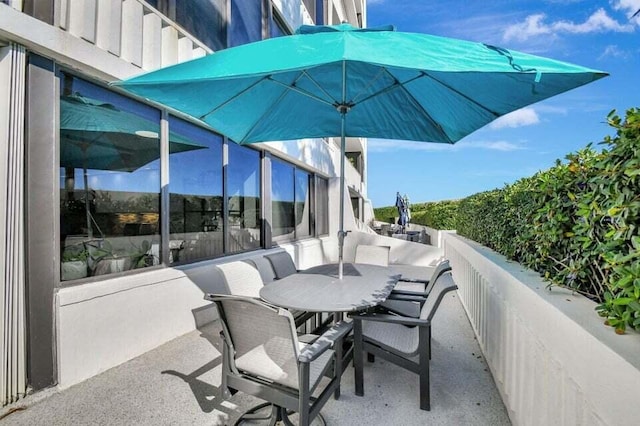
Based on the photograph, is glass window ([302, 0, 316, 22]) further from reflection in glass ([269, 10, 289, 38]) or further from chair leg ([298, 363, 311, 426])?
chair leg ([298, 363, 311, 426])

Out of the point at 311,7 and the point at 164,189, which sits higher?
the point at 311,7

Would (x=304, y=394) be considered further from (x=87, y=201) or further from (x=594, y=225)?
(x=87, y=201)

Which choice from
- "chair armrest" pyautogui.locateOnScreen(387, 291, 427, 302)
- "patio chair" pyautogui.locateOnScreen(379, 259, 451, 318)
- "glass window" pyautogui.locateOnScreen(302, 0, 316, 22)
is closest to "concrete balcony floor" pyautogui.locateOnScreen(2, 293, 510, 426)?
"patio chair" pyautogui.locateOnScreen(379, 259, 451, 318)

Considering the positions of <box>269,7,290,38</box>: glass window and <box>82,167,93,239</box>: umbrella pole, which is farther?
<box>269,7,290,38</box>: glass window

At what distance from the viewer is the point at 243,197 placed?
20.1 ft

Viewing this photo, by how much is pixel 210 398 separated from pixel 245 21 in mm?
6235

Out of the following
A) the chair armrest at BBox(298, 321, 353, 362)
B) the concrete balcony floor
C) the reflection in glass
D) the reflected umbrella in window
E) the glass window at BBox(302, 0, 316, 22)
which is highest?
the glass window at BBox(302, 0, 316, 22)

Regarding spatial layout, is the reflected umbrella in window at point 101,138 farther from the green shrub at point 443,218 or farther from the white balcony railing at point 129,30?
the green shrub at point 443,218

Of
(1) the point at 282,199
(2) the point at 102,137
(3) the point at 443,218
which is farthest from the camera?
(3) the point at 443,218

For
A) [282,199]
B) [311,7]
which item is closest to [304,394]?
[282,199]

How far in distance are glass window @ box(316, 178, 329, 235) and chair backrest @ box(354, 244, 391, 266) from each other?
5556 millimetres

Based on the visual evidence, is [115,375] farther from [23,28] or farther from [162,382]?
[23,28]

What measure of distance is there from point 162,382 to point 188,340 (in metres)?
1.00

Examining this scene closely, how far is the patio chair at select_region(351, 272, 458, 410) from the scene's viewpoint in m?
2.46
